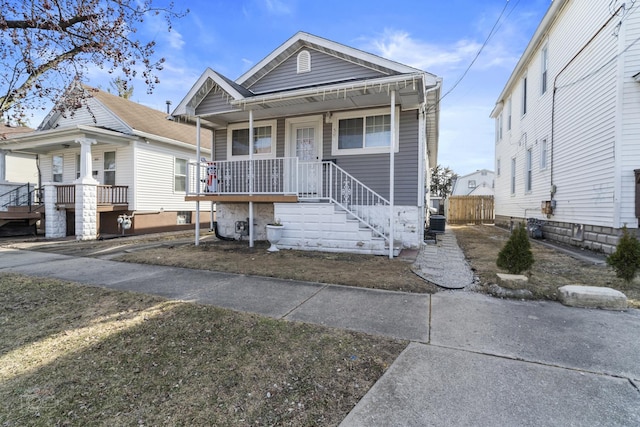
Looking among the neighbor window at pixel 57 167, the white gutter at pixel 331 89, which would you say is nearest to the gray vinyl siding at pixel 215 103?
the white gutter at pixel 331 89

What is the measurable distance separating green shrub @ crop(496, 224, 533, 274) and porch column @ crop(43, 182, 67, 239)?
14388mm

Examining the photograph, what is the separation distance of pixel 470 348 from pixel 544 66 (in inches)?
497

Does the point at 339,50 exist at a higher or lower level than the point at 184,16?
higher

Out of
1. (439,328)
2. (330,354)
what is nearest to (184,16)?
(330,354)

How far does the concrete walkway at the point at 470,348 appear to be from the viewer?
A: 82.2 inches

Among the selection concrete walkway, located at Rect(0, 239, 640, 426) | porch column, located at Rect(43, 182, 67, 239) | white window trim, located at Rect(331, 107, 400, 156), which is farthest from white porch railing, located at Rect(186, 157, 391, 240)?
porch column, located at Rect(43, 182, 67, 239)

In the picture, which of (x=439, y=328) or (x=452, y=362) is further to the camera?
(x=439, y=328)

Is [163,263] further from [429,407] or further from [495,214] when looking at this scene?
[495,214]

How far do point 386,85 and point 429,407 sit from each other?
633cm

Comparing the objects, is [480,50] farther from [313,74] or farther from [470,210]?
[470,210]

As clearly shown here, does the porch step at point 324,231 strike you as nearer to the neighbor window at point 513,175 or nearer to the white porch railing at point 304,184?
the white porch railing at point 304,184

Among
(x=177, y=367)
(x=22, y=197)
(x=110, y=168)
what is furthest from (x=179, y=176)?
(x=177, y=367)

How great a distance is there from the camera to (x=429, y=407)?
2.14 metres

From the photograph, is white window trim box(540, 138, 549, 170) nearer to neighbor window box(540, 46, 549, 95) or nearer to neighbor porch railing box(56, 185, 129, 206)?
neighbor window box(540, 46, 549, 95)
